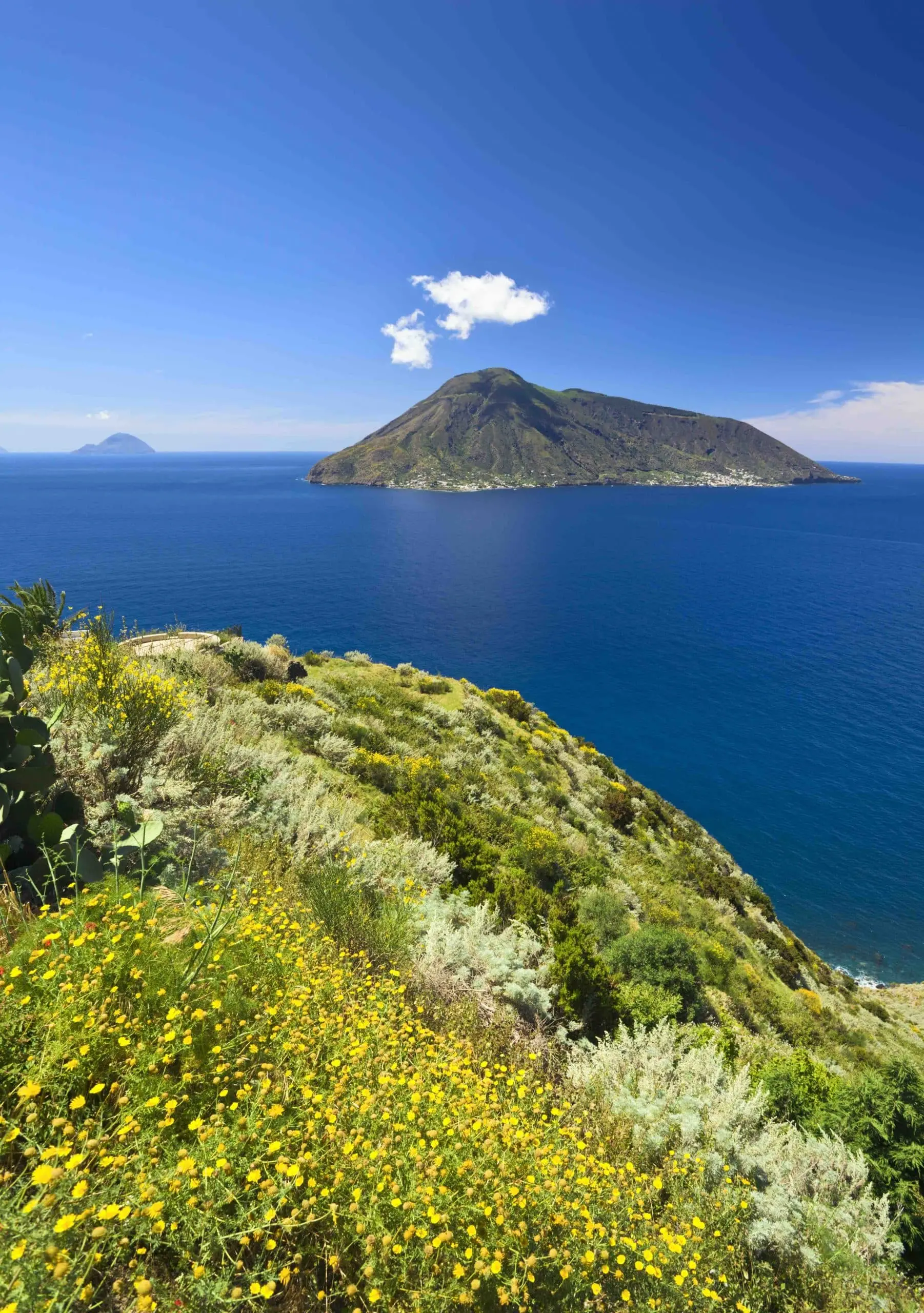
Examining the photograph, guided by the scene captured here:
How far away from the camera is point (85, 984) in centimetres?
312

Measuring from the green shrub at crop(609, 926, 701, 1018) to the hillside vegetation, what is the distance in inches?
1.8

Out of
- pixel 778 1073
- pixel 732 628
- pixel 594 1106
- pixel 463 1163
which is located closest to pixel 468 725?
pixel 778 1073

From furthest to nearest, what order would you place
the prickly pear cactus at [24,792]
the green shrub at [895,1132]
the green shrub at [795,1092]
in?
the green shrub at [795,1092] → the green shrub at [895,1132] → the prickly pear cactus at [24,792]

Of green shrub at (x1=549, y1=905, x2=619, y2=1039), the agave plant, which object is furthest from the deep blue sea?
the agave plant

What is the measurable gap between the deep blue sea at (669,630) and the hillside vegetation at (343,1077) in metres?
26.7

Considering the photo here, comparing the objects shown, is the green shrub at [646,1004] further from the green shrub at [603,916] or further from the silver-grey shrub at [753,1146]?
the silver-grey shrub at [753,1146]

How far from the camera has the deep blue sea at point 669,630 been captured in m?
33.1

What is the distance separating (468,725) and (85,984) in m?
18.0

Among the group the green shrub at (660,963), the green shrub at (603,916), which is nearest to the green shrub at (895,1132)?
the green shrub at (660,963)

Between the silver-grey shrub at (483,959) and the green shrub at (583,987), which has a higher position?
the silver-grey shrub at (483,959)

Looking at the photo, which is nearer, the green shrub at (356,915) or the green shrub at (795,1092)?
the green shrub at (356,915)

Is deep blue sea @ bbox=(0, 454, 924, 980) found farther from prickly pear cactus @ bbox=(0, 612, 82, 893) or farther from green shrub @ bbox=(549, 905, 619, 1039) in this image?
prickly pear cactus @ bbox=(0, 612, 82, 893)

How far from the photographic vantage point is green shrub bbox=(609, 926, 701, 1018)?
9.23 meters

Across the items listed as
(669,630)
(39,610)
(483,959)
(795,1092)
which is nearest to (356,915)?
(483,959)
